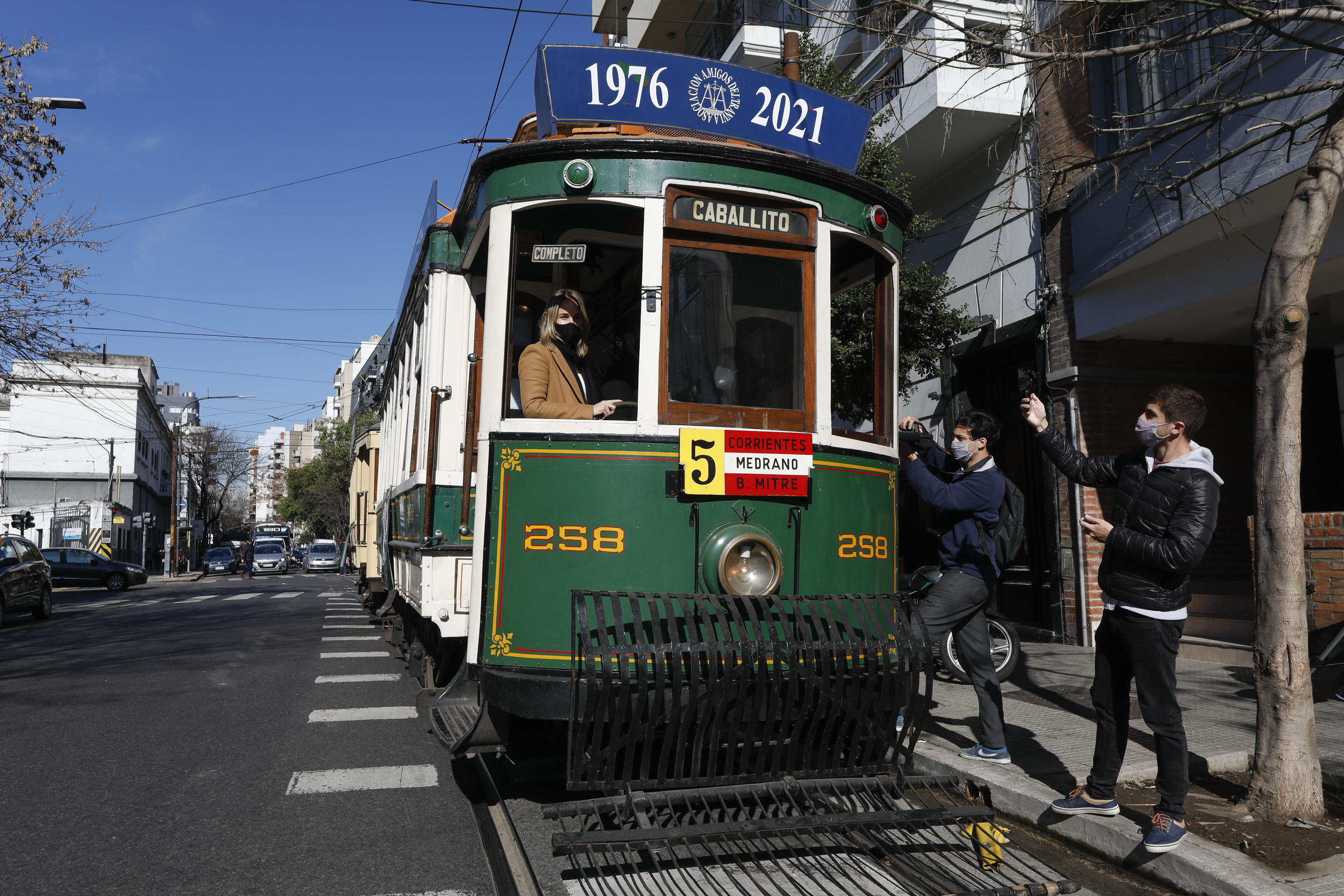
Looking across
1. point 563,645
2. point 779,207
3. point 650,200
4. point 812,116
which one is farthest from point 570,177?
point 563,645

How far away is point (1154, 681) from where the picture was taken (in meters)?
3.60

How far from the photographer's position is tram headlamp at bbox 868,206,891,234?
458 cm

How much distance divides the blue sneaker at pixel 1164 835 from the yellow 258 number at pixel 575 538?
229cm

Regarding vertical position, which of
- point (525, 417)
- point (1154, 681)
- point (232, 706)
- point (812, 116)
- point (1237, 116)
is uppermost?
point (1237, 116)

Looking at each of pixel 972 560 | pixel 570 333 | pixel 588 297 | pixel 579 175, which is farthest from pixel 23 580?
pixel 972 560

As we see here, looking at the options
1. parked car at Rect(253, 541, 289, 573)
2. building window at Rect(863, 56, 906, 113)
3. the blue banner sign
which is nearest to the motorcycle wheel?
the blue banner sign

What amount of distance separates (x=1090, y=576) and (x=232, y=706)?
800 centimetres

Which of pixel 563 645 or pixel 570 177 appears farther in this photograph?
pixel 570 177

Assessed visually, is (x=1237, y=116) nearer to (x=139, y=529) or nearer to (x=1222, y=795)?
(x=1222, y=795)

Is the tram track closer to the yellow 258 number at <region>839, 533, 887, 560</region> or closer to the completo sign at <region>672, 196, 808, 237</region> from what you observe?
the yellow 258 number at <region>839, 533, 887, 560</region>

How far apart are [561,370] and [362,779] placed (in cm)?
263

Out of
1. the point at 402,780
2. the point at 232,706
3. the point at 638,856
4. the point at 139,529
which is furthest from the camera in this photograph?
the point at 139,529

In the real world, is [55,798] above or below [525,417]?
below

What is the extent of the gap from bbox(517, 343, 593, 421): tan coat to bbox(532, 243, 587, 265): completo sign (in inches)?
15.6
